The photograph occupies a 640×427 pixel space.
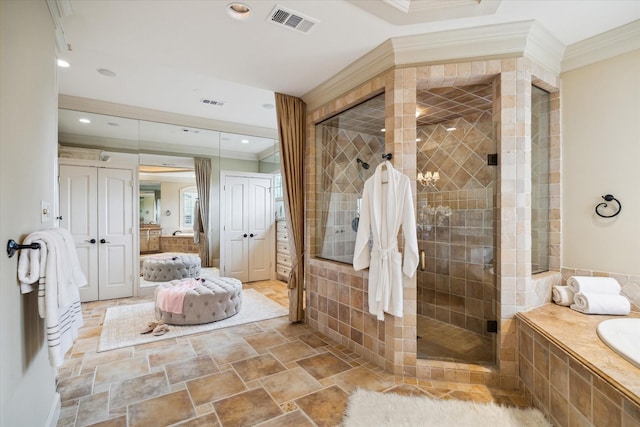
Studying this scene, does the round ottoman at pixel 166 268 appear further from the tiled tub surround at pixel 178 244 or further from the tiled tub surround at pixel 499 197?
the tiled tub surround at pixel 499 197

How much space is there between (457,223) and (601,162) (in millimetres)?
1432

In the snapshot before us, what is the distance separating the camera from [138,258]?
4793mm

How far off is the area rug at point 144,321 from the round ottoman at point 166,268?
0.65 metres

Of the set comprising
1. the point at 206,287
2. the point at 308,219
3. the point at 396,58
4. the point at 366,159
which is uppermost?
the point at 396,58

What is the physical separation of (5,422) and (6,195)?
90 centimetres

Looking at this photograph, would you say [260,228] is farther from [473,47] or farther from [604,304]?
[604,304]

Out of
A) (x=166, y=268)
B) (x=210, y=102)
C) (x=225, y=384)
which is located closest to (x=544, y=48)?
(x=225, y=384)

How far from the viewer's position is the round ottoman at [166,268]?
4953mm

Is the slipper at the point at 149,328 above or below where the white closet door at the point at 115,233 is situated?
below

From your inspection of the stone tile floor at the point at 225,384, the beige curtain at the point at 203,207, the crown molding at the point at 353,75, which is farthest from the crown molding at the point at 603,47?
the beige curtain at the point at 203,207

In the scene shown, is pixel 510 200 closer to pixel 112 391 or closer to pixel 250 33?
pixel 250 33

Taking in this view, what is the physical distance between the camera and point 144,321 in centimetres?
370

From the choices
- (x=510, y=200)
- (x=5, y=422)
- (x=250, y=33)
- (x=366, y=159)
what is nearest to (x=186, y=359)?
(x=5, y=422)

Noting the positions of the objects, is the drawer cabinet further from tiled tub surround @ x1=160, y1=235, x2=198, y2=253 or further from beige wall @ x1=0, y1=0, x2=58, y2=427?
beige wall @ x1=0, y1=0, x2=58, y2=427
